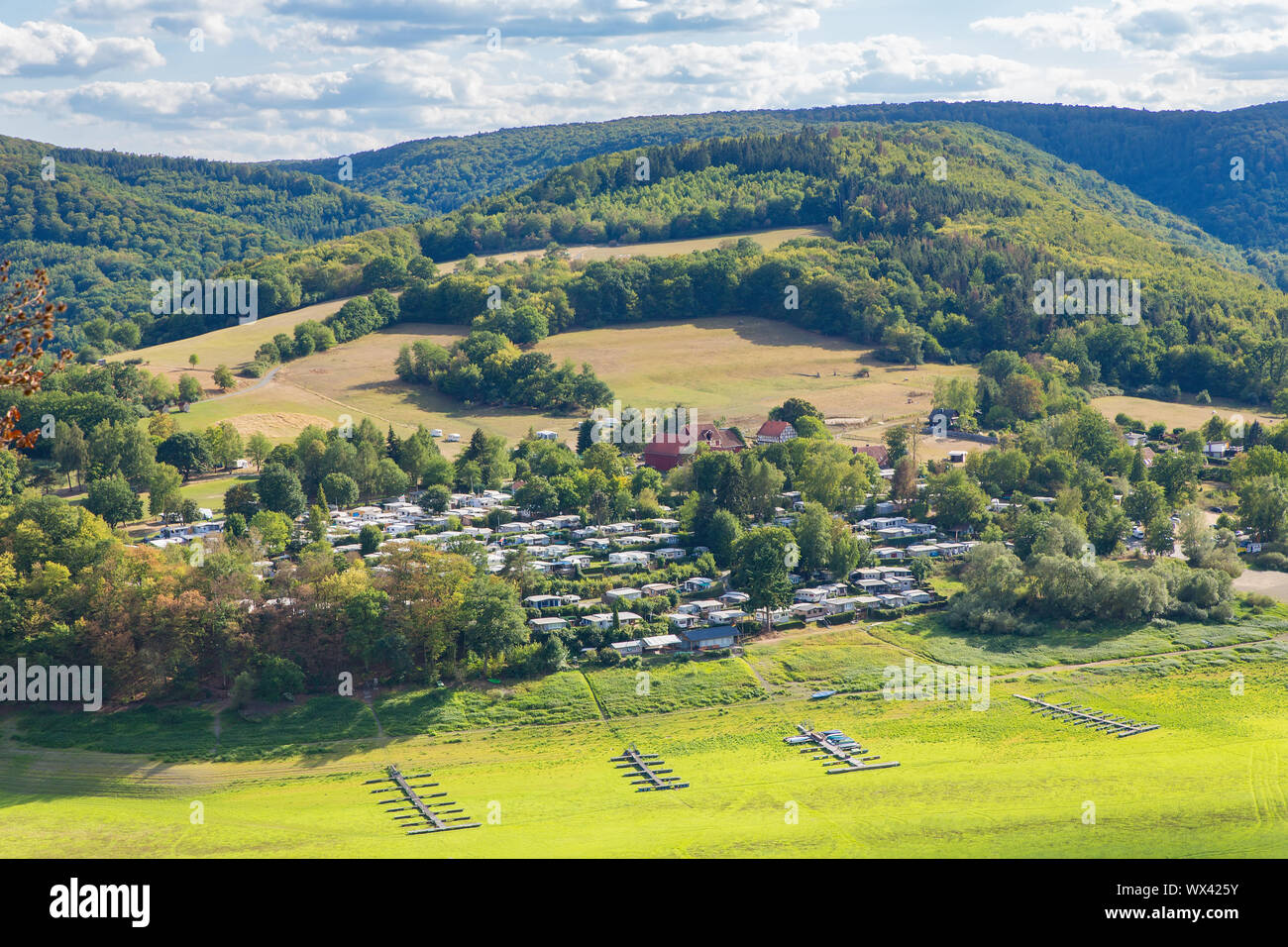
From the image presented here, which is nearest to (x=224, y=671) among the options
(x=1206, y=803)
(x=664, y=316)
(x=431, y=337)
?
(x=1206, y=803)

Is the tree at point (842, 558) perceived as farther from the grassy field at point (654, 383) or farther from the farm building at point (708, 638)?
the grassy field at point (654, 383)

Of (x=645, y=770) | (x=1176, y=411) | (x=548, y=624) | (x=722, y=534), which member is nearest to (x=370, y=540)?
(x=548, y=624)

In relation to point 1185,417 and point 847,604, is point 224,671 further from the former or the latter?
point 1185,417

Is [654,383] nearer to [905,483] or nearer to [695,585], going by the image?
[905,483]

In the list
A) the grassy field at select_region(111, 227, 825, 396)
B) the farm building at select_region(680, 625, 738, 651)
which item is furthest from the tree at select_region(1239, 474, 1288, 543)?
the grassy field at select_region(111, 227, 825, 396)

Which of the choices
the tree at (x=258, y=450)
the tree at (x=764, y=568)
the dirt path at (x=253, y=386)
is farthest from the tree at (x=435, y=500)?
the dirt path at (x=253, y=386)

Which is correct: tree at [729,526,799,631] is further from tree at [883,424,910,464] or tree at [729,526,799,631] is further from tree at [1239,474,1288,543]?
tree at [1239,474,1288,543]
